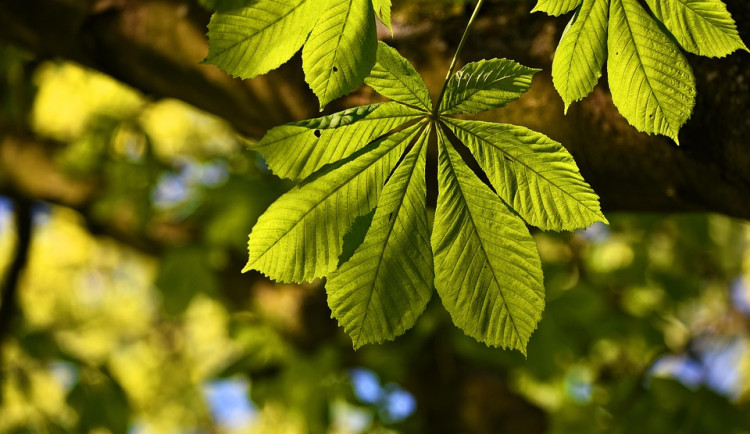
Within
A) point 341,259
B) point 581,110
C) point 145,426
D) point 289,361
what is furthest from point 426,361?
point 145,426

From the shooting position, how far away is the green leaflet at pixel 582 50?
1.70 ft

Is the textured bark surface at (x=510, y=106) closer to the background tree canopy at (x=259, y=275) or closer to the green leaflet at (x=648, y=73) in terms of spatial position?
the background tree canopy at (x=259, y=275)

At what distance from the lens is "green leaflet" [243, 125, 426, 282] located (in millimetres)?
519

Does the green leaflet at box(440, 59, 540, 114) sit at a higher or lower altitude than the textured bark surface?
higher

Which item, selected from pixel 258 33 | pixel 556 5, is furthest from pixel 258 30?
pixel 556 5

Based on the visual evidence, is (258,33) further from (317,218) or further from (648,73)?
(648,73)

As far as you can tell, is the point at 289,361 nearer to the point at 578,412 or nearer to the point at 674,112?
the point at 578,412

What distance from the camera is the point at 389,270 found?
521 millimetres

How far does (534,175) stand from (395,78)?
0.12 meters

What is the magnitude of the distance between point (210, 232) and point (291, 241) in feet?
5.06

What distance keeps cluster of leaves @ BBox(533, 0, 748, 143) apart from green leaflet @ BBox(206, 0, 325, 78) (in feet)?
0.63

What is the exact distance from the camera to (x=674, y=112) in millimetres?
521

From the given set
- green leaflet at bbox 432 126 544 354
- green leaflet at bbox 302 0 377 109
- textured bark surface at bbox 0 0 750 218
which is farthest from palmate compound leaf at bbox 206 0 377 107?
textured bark surface at bbox 0 0 750 218

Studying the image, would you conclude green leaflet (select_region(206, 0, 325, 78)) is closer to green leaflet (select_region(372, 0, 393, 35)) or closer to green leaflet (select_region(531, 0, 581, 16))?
green leaflet (select_region(372, 0, 393, 35))
